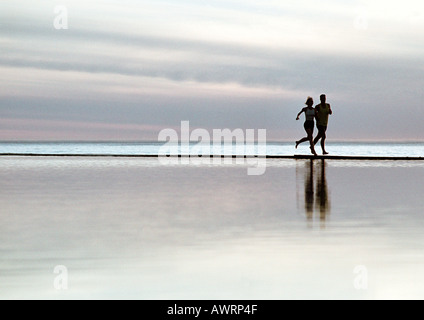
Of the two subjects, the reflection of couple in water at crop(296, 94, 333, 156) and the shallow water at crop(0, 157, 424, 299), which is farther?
the reflection of couple in water at crop(296, 94, 333, 156)

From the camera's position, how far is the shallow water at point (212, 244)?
4613 mm

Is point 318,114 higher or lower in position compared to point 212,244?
higher

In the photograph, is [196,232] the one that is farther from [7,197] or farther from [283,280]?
[7,197]

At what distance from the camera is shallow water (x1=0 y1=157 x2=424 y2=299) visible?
461 cm

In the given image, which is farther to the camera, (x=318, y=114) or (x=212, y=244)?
(x=318, y=114)

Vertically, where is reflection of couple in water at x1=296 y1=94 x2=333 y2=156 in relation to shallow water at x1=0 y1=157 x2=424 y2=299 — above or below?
above

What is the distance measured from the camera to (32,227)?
7.16 metres

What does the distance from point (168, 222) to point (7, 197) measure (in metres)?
3.73

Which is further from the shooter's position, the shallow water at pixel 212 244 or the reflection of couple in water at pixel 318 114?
the reflection of couple in water at pixel 318 114

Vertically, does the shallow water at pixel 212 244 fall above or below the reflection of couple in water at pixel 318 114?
below

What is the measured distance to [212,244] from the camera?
620 cm
